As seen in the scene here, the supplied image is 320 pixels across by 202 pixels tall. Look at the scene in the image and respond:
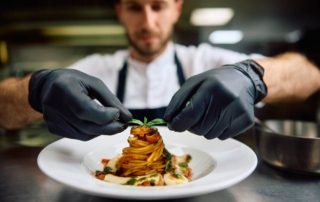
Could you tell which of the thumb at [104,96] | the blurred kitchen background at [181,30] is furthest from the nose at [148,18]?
the thumb at [104,96]

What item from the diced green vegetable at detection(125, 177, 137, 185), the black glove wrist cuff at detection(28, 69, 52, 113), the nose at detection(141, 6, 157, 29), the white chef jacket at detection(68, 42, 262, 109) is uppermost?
the nose at detection(141, 6, 157, 29)

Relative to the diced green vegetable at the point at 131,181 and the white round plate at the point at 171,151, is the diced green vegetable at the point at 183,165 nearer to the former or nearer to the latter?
the white round plate at the point at 171,151

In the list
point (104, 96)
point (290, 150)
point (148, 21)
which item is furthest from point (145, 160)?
point (148, 21)

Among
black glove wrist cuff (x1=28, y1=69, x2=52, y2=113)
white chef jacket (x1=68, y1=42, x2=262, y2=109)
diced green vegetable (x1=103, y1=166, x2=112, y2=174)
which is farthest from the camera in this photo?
white chef jacket (x1=68, y1=42, x2=262, y2=109)

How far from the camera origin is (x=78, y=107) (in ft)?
2.96

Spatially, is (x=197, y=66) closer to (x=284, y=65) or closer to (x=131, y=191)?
(x=284, y=65)

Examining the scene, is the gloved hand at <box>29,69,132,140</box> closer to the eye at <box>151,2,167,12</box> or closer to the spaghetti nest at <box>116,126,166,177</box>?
the spaghetti nest at <box>116,126,166,177</box>

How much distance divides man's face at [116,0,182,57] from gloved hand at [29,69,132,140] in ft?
3.28

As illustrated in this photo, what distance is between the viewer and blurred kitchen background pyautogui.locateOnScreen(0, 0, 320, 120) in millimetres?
2293

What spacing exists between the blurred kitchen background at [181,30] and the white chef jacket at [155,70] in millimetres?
352

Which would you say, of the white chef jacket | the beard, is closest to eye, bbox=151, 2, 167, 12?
the beard

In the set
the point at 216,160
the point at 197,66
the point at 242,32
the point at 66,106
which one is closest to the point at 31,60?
the point at 197,66

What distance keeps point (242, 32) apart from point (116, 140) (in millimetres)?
1698

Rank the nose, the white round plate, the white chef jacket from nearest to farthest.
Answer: the white round plate < the nose < the white chef jacket
